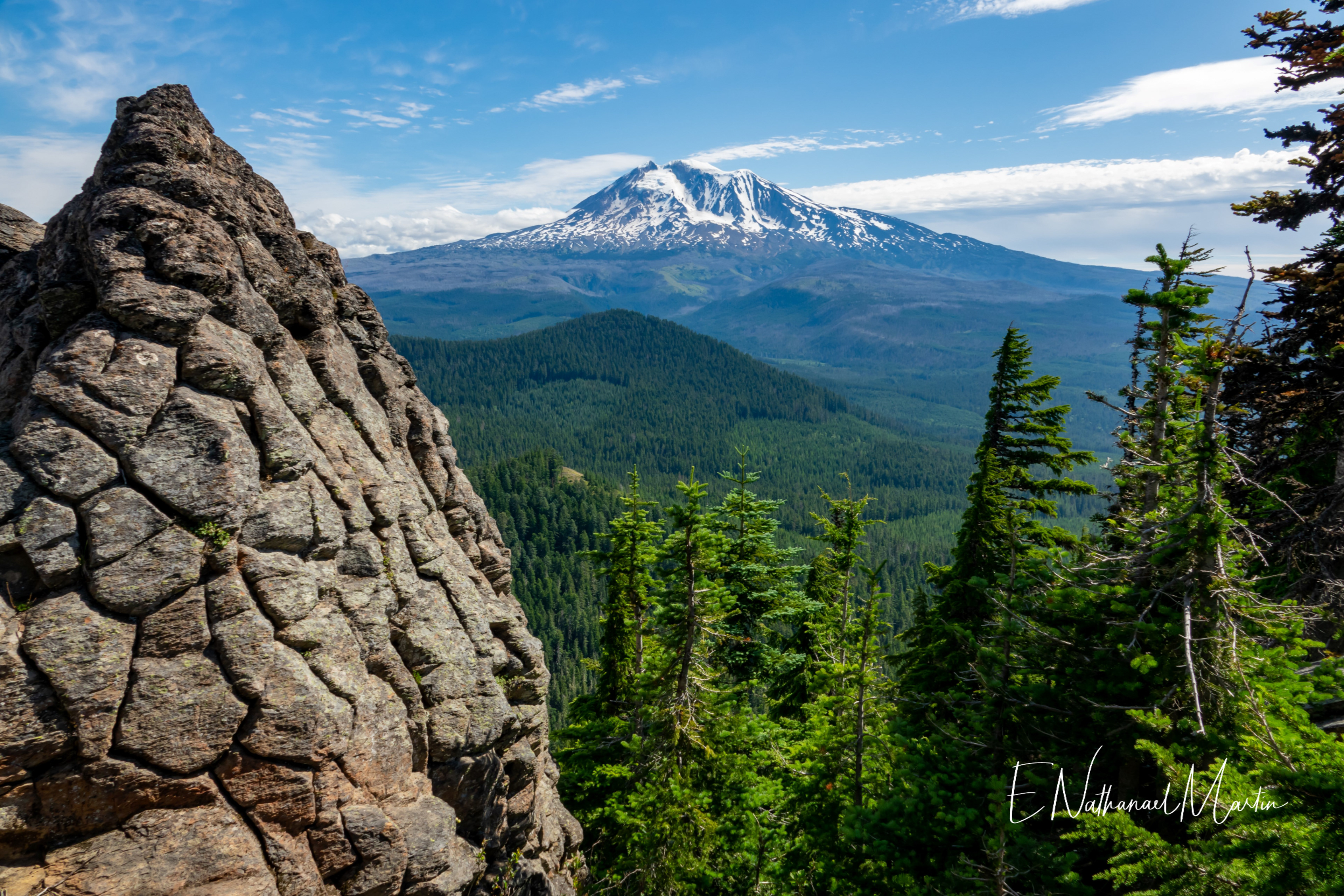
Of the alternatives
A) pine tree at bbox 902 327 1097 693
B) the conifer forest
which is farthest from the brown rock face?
pine tree at bbox 902 327 1097 693

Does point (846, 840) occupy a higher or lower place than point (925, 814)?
lower

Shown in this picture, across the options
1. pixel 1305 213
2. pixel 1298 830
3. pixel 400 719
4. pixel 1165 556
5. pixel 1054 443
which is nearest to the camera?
pixel 1298 830

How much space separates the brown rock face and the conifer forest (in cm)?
749

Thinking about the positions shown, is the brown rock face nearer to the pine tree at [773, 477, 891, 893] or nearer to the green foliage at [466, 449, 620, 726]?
the pine tree at [773, 477, 891, 893]

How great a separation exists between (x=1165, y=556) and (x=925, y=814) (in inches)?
284

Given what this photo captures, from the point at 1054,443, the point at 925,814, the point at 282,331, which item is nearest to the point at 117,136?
the point at 282,331

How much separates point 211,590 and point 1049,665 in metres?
16.0

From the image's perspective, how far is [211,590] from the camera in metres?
11.4

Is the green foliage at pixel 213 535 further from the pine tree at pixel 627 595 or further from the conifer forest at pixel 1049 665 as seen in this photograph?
the pine tree at pixel 627 595

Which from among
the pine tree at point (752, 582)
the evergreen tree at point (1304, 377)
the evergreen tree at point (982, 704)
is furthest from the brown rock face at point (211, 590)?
the evergreen tree at point (1304, 377)

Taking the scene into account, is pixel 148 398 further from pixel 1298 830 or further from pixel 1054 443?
pixel 1054 443

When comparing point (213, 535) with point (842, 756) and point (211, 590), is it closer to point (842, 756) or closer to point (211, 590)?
point (211, 590)

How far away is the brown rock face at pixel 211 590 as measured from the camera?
407 inches

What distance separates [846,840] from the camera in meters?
16.0
